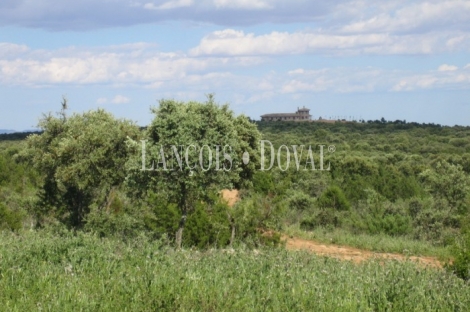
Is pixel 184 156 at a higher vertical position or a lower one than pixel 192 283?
higher

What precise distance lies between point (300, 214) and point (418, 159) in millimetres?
33243

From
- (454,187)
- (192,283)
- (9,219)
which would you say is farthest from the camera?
(454,187)

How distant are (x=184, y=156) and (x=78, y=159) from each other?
5.48 m

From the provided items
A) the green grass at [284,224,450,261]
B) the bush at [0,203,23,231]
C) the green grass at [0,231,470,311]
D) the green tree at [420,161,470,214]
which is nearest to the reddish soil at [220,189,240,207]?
the green grass at [284,224,450,261]

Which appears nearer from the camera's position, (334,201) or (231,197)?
(231,197)

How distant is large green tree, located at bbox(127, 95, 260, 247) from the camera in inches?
582

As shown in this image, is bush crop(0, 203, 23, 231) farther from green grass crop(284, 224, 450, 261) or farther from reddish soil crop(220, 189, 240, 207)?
green grass crop(284, 224, 450, 261)

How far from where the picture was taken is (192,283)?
6621 millimetres

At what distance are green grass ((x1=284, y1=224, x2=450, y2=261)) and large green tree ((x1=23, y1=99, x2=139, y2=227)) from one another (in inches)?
270

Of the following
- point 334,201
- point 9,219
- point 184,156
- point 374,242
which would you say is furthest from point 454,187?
point 9,219

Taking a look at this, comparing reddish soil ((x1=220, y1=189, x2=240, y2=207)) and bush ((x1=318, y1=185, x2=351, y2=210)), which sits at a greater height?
reddish soil ((x1=220, y1=189, x2=240, y2=207))

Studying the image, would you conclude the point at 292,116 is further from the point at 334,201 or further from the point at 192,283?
the point at 192,283

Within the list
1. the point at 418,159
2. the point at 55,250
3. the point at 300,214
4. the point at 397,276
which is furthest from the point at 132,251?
the point at 418,159

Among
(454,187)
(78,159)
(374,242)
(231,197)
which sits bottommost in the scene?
(374,242)
